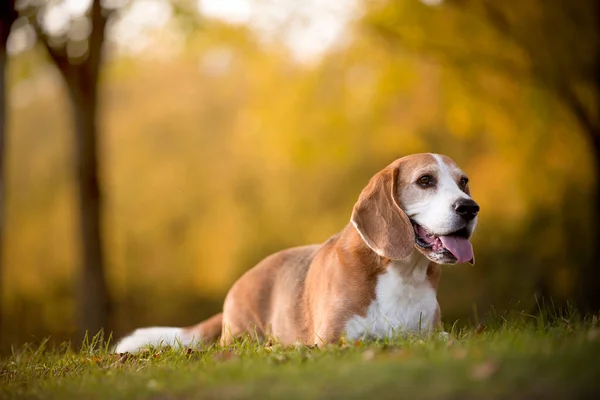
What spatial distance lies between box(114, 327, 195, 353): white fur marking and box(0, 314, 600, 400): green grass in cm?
77

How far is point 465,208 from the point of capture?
5.43 meters

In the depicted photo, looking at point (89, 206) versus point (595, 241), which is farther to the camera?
point (595, 241)

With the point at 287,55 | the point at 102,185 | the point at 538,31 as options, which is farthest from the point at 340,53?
the point at 102,185

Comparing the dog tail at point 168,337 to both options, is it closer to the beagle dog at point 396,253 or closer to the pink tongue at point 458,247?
the beagle dog at point 396,253

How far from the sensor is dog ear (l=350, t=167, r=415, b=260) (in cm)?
564

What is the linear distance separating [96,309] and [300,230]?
9.29 meters

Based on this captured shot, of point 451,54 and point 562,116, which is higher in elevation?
point 451,54

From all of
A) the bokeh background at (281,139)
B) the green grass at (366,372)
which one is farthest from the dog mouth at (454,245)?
the bokeh background at (281,139)

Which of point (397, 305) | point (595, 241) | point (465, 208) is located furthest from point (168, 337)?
point (595, 241)

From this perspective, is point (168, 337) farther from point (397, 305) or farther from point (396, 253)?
point (396, 253)

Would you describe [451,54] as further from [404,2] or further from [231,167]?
[231,167]

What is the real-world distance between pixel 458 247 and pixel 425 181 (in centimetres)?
56

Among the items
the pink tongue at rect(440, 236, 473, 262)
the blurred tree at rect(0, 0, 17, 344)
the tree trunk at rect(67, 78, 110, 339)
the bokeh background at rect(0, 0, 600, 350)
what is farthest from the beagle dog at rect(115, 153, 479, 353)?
the tree trunk at rect(67, 78, 110, 339)

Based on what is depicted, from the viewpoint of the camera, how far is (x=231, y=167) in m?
21.6
